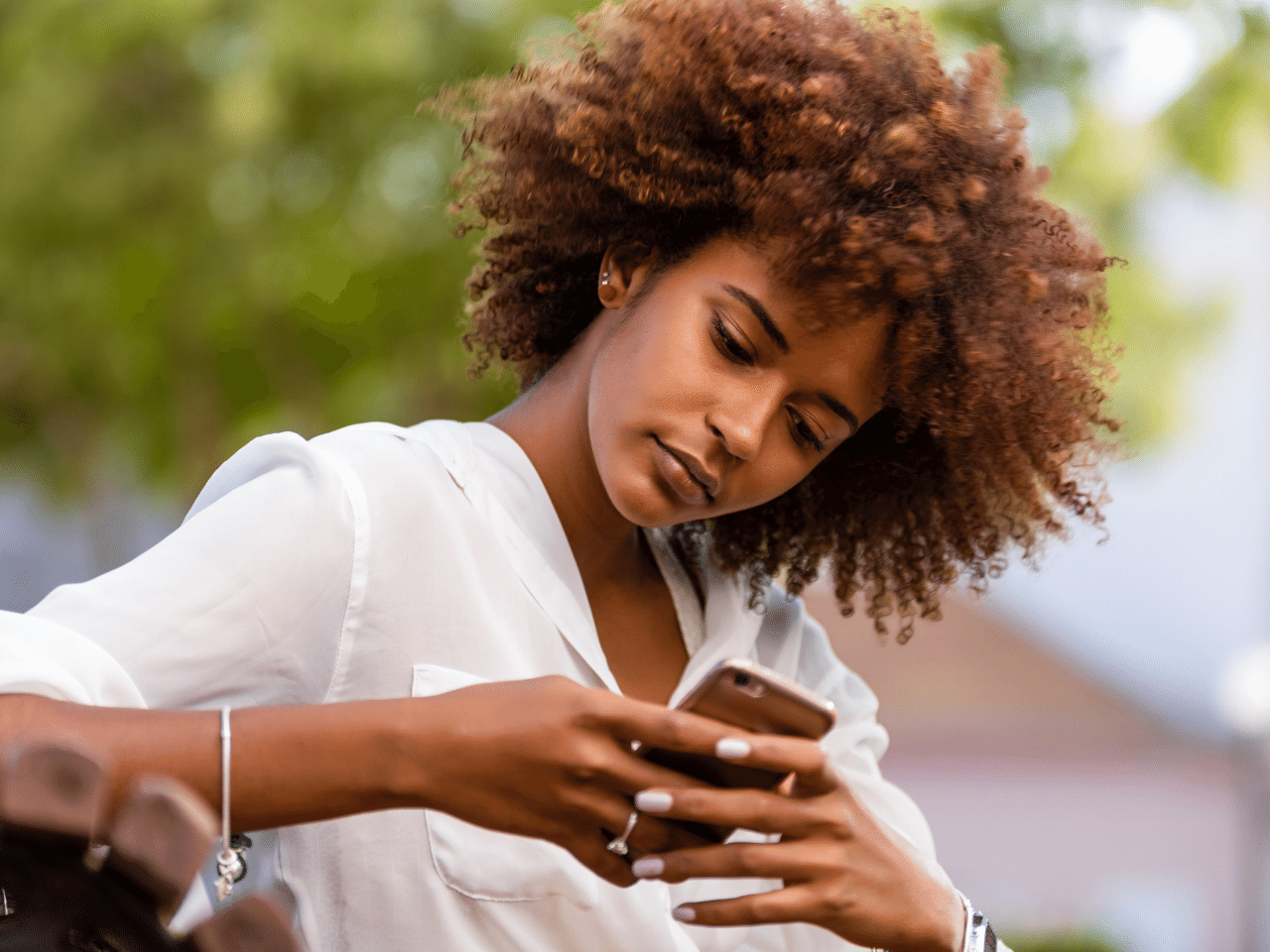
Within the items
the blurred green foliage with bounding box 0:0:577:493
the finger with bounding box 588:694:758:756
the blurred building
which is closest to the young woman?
the finger with bounding box 588:694:758:756

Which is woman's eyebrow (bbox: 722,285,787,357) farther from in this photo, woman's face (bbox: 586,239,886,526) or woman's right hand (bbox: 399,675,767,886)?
woman's right hand (bbox: 399,675,767,886)

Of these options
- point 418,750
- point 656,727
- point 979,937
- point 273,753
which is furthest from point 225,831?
point 979,937

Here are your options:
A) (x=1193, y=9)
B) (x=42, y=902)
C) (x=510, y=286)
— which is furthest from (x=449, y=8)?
(x=42, y=902)

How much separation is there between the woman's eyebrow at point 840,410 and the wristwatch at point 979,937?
0.75 metres

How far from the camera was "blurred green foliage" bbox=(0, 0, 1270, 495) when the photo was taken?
7117mm

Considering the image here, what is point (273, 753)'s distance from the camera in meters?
1.22

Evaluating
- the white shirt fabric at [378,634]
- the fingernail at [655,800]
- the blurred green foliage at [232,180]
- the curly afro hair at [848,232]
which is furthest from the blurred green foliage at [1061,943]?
the fingernail at [655,800]

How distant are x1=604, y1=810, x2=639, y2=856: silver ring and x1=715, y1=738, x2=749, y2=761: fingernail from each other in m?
0.11

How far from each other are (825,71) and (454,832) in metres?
1.25

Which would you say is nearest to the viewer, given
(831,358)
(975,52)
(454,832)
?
(454,832)

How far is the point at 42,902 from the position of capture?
917 millimetres

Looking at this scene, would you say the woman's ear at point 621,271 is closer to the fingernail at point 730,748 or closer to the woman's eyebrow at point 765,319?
the woman's eyebrow at point 765,319

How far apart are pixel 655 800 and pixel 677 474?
2.29 ft

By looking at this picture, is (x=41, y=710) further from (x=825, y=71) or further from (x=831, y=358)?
(x=825, y=71)
